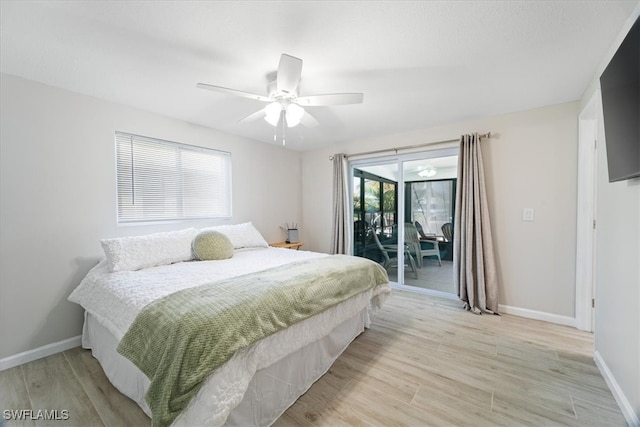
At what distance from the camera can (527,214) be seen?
2.93 m

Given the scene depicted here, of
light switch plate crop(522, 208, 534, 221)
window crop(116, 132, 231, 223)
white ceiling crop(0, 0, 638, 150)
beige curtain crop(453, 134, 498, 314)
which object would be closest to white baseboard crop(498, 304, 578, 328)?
beige curtain crop(453, 134, 498, 314)

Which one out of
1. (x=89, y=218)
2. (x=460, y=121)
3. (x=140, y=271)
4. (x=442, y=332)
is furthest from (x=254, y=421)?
(x=460, y=121)

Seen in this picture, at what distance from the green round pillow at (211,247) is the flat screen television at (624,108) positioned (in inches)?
119

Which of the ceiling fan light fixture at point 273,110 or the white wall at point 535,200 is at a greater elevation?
the ceiling fan light fixture at point 273,110

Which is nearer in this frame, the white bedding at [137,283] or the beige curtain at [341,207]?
the white bedding at [137,283]

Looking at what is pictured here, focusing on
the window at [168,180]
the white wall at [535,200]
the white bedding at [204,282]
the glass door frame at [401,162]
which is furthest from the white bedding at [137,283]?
Answer: the white wall at [535,200]

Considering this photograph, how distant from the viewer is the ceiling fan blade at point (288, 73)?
161 centimetres

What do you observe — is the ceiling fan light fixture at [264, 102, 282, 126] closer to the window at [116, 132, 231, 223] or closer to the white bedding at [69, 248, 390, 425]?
the white bedding at [69, 248, 390, 425]

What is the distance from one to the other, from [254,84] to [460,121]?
257cm

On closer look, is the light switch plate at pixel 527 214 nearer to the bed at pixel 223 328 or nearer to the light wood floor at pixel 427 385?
the light wood floor at pixel 427 385

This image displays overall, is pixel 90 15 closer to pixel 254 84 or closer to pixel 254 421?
pixel 254 84

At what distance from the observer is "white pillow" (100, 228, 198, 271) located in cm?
220

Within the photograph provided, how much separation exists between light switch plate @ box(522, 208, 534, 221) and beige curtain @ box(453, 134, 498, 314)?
1.18ft

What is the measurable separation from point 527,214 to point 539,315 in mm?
1122
